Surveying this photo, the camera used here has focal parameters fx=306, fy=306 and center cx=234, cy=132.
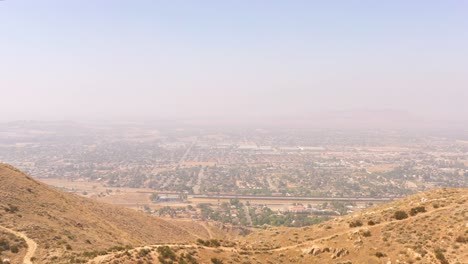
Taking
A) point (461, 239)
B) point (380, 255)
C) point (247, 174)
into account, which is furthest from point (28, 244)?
point (247, 174)

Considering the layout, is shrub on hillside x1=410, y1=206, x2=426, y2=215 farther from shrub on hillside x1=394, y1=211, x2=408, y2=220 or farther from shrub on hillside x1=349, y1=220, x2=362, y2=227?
shrub on hillside x1=349, y1=220, x2=362, y2=227

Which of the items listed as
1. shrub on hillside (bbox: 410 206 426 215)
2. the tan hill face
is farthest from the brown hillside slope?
shrub on hillside (bbox: 410 206 426 215)

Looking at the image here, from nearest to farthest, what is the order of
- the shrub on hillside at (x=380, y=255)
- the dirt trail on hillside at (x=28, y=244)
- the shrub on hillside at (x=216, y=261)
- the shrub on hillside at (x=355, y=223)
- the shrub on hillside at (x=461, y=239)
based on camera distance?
the shrub on hillside at (x=461, y=239)
the shrub on hillside at (x=216, y=261)
the shrub on hillside at (x=380, y=255)
the dirt trail on hillside at (x=28, y=244)
the shrub on hillside at (x=355, y=223)

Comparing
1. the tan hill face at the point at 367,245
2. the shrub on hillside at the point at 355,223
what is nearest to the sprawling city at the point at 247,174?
the shrub on hillside at the point at 355,223

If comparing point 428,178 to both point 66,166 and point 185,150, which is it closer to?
point 185,150

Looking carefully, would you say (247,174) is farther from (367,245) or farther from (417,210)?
(367,245)

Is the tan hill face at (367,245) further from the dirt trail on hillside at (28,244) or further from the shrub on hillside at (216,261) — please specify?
the dirt trail on hillside at (28,244)
